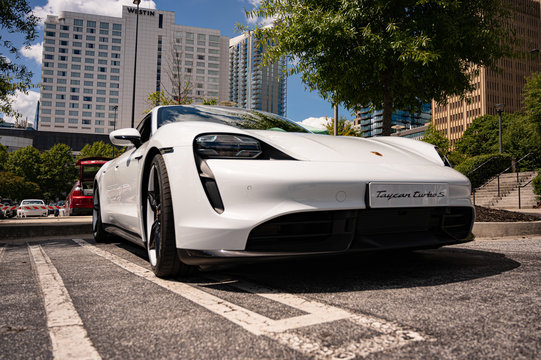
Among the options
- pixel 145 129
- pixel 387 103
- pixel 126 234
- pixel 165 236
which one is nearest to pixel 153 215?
pixel 165 236

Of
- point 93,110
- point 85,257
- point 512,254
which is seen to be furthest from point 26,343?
point 93,110

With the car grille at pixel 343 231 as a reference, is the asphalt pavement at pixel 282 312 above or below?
below

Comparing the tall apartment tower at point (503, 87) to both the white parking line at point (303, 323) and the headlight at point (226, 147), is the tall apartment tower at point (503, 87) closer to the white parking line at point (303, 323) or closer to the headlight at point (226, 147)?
the headlight at point (226, 147)

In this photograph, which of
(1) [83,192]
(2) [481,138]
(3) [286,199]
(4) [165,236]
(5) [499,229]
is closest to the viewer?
(3) [286,199]

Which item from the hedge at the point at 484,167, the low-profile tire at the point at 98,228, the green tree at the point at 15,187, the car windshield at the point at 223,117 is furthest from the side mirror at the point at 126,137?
the green tree at the point at 15,187

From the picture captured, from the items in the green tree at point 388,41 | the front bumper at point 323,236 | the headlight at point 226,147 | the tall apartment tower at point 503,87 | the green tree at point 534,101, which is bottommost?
the front bumper at point 323,236

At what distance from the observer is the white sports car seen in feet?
7.18

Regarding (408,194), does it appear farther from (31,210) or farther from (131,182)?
(31,210)

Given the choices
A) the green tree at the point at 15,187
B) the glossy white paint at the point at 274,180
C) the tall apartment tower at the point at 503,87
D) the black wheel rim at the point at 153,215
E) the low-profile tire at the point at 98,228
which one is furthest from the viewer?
the tall apartment tower at the point at 503,87

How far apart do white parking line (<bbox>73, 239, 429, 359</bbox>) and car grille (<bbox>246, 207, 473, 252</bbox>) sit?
0.92ft

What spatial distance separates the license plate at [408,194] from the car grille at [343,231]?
0.15 feet

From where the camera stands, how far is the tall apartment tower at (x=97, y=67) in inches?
4254

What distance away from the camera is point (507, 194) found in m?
17.2

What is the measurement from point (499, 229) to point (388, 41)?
3.35 meters
